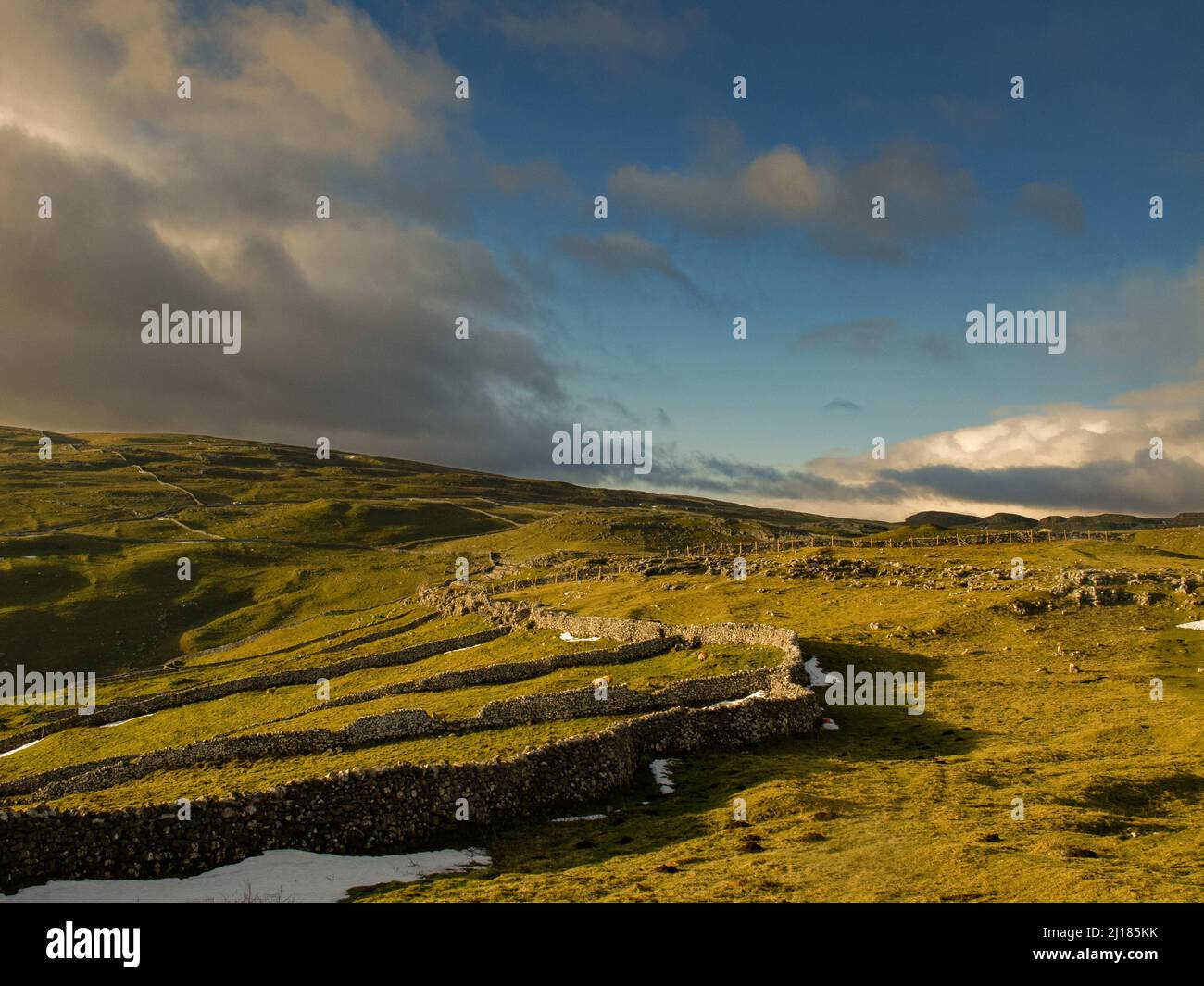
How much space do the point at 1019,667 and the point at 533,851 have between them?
37724 mm

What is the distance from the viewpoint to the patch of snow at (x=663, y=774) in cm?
2916

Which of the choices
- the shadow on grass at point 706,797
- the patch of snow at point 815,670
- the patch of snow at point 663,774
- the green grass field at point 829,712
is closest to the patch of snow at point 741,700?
the shadow on grass at point 706,797

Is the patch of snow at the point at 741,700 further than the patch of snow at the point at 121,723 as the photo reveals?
No

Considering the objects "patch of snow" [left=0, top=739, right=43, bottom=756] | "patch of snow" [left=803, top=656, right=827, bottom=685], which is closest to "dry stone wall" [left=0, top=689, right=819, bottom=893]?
"patch of snow" [left=803, top=656, right=827, bottom=685]

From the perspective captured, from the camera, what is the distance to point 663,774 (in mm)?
30547

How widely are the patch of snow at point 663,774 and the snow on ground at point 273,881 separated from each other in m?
8.72

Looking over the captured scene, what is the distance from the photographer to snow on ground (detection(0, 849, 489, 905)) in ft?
61.6

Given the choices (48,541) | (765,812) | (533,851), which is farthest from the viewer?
(48,541)

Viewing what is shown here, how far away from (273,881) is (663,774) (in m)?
15.1

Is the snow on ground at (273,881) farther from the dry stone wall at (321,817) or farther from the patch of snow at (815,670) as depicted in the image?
the patch of snow at (815,670)
